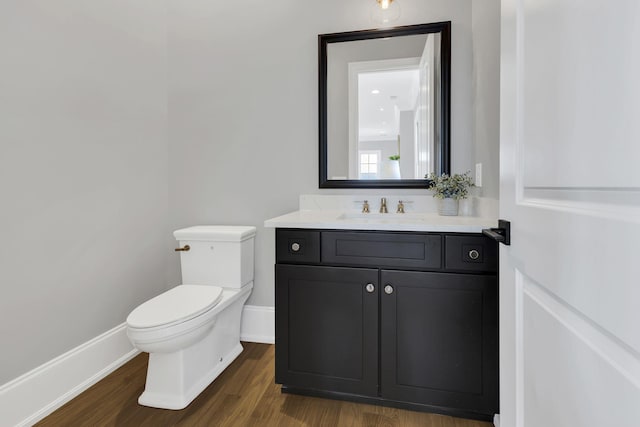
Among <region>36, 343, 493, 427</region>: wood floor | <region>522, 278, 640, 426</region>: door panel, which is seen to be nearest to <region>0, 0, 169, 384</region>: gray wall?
<region>36, 343, 493, 427</region>: wood floor

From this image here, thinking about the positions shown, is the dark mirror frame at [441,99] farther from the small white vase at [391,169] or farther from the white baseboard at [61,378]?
the white baseboard at [61,378]

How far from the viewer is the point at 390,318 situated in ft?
5.13

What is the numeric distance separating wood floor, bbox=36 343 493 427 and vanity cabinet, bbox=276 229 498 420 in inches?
2.0

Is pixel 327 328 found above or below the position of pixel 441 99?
below

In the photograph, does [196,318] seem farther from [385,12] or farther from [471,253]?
[385,12]

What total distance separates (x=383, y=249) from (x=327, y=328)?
0.47 m

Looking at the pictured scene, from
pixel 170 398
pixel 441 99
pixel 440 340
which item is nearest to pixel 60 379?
pixel 170 398

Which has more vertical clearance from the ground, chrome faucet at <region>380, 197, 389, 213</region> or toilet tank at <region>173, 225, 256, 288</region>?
chrome faucet at <region>380, 197, 389, 213</region>

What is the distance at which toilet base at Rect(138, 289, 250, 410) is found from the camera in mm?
1686

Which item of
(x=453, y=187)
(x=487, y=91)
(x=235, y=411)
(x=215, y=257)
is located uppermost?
(x=487, y=91)

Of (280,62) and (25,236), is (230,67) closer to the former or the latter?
(280,62)

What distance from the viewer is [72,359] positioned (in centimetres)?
176

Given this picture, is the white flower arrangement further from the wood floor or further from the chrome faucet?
the wood floor

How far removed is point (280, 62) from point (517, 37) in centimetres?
171
